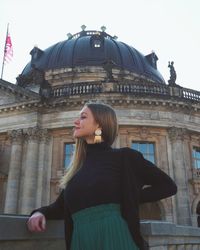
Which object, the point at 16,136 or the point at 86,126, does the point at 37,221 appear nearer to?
the point at 86,126

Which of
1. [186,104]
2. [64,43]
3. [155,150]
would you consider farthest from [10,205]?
[64,43]

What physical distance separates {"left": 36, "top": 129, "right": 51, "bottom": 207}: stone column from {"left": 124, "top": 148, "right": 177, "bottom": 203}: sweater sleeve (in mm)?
18002

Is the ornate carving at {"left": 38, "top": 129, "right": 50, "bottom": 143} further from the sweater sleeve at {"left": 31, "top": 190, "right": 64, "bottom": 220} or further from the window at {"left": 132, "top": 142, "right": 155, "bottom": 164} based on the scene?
the sweater sleeve at {"left": 31, "top": 190, "right": 64, "bottom": 220}

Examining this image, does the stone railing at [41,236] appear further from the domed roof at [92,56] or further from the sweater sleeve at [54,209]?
the domed roof at [92,56]

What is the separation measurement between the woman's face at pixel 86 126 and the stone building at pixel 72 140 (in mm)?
17567

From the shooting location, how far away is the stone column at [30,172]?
19.5 meters

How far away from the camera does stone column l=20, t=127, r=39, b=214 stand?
19.5 meters

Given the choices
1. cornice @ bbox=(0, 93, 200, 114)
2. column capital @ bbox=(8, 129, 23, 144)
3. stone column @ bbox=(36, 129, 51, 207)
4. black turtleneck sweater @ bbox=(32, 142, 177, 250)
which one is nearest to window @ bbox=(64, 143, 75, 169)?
stone column @ bbox=(36, 129, 51, 207)

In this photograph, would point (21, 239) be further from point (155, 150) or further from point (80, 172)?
point (155, 150)

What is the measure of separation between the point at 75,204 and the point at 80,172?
0.27 meters

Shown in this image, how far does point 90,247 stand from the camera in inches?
92.5

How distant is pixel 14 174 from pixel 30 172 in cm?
117

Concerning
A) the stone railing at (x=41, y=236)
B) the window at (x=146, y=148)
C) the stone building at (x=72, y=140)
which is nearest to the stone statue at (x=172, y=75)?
the stone building at (x=72, y=140)

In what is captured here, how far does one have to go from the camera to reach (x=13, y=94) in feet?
74.4
